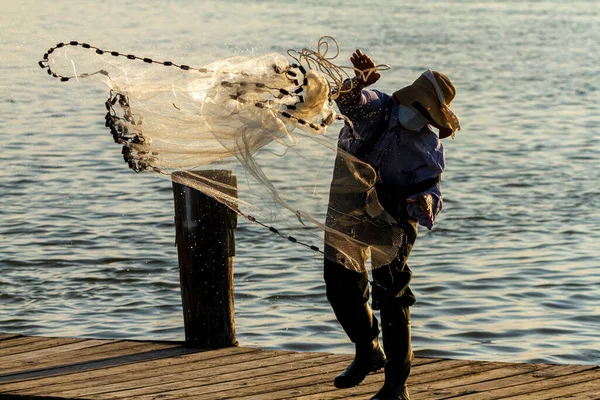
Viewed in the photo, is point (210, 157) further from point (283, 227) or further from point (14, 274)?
point (14, 274)

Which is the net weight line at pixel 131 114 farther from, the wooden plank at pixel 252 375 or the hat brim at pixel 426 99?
the wooden plank at pixel 252 375

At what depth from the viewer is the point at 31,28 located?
94.3 ft

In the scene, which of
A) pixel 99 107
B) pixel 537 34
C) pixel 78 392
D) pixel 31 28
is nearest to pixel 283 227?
pixel 78 392

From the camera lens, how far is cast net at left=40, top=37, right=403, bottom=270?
5.42 metres

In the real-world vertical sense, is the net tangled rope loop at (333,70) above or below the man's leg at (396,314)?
above

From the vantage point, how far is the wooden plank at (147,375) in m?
6.17

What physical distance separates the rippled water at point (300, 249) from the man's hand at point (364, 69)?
95cm

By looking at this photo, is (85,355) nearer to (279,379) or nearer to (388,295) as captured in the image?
(279,379)

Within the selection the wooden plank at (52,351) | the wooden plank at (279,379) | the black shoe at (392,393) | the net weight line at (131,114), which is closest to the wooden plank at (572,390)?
the black shoe at (392,393)

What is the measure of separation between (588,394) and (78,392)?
104 inches

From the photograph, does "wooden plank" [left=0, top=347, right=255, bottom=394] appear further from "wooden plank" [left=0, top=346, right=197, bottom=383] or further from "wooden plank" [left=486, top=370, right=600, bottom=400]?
"wooden plank" [left=486, top=370, right=600, bottom=400]

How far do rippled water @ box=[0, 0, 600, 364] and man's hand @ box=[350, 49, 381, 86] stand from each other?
951 millimetres

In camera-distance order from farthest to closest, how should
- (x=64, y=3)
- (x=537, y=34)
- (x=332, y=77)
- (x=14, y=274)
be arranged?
(x=64, y=3), (x=537, y=34), (x=14, y=274), (x=332, y=77)

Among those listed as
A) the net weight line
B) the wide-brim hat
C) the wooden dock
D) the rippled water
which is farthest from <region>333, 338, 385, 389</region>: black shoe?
the rippled water
